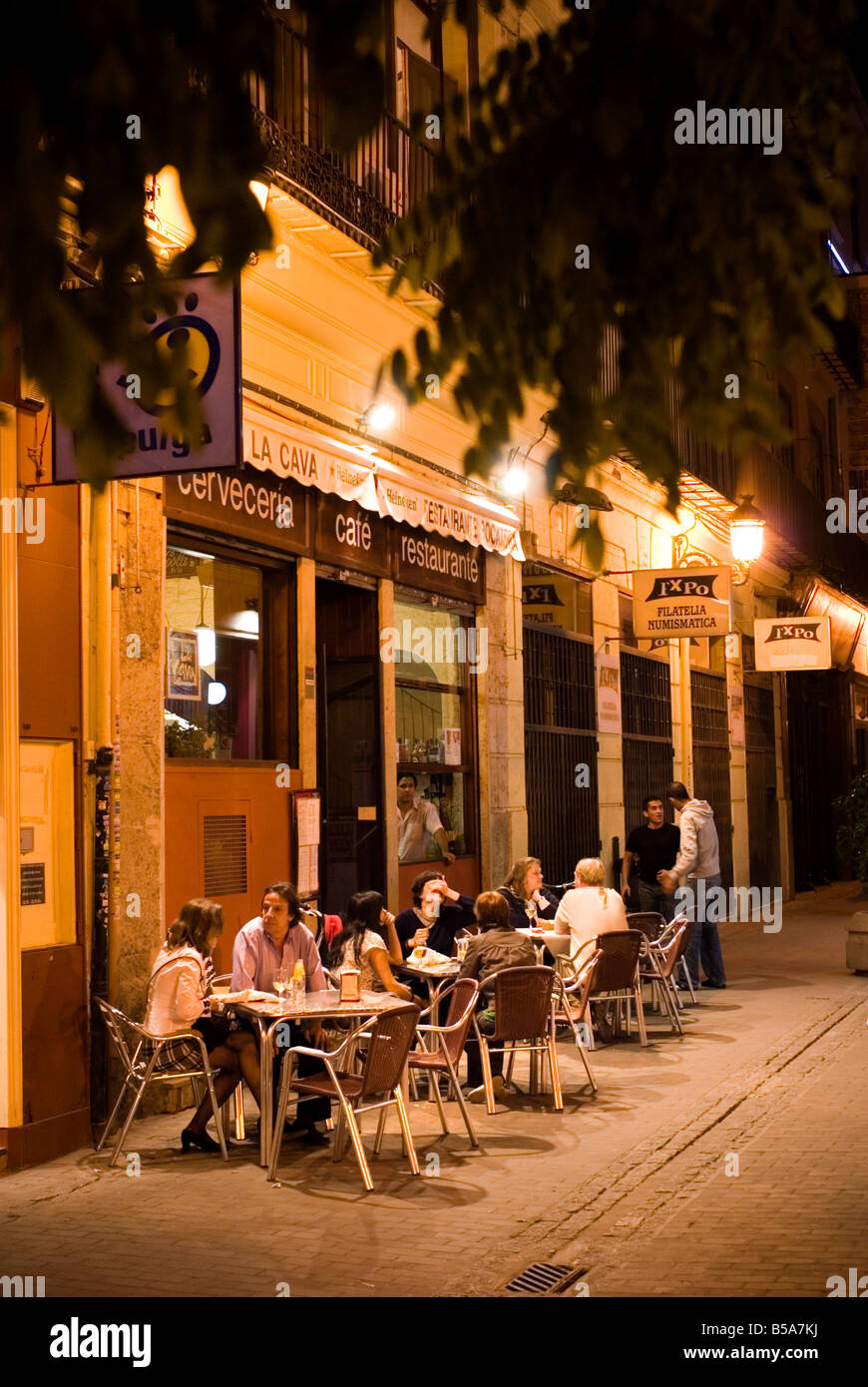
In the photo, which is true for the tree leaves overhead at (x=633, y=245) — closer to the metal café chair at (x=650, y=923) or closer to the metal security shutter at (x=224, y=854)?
the metal security shutter at (x=224, y=854)

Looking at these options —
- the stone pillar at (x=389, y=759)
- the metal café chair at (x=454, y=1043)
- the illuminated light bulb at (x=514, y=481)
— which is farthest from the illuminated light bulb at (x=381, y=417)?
the metal café chair at (x=454, y=1043)

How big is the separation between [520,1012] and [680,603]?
880 centimetres

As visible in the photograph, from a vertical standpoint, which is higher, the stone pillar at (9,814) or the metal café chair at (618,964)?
the stone pillar at (9,814)

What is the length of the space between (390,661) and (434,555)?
4.93 feet

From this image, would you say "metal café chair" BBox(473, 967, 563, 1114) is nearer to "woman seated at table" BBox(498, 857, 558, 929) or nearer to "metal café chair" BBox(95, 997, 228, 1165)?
"metal café chair" BBox(95, 997, 228, 1165)

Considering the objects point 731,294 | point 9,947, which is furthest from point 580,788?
point 731,294

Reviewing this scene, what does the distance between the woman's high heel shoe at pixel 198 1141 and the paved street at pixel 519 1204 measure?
10cm

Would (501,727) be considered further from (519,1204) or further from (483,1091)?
(519,1204)

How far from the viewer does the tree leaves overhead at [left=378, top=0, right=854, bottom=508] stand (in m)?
3.72

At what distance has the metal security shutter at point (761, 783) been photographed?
83.6ft

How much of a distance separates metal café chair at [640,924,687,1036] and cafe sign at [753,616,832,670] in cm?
1041

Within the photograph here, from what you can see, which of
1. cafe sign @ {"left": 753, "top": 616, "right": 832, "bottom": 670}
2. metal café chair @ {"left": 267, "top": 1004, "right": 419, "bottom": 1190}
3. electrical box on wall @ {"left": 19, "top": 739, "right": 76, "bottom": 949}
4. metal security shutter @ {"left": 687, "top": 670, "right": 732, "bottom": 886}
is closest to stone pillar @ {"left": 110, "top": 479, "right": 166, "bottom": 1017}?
electrical box on wall @ {"left": 19, "top": 739, "right": 76, "bottom": 949}

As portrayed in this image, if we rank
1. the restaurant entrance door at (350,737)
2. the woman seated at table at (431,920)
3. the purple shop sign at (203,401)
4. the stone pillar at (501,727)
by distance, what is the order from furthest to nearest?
the stone pillar at (501,727) < the restaurant entrance door at (350,737) < the woman seated at table at (431,920) < the purple shop sign at (203,401)

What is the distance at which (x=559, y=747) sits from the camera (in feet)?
54.9
